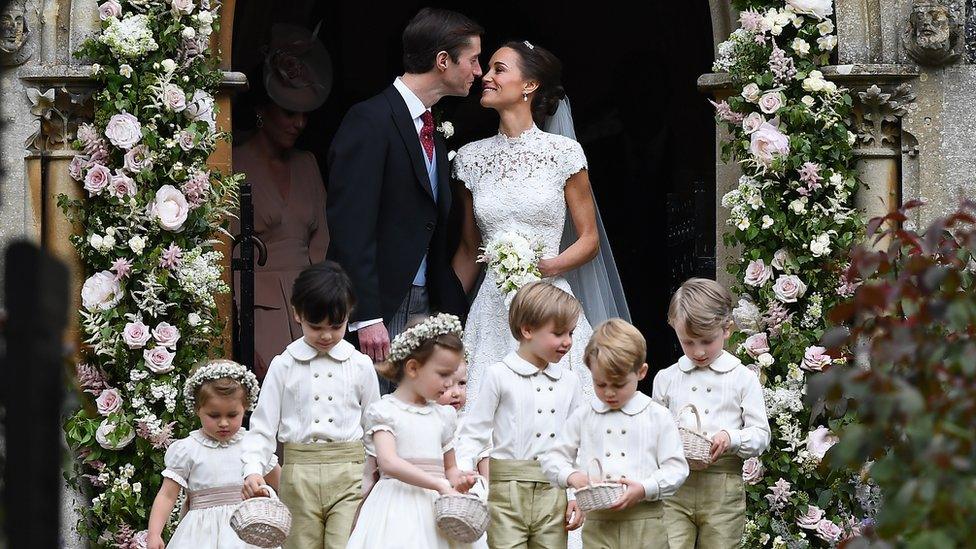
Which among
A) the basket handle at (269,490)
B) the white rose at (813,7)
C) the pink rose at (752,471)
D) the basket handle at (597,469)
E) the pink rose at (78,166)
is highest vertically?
the white rose at (813,7)

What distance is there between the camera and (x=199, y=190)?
678 centimetres

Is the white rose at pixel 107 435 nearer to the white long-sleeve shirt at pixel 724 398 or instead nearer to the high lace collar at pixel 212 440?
the high lace collar at pixel 212 440

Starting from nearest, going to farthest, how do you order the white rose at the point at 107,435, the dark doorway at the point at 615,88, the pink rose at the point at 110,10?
the white rose at the point at 107,435 < the pink rose at the point at 110,10 < the dark doorway at the point at 615,88

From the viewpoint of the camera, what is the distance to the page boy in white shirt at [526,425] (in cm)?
535

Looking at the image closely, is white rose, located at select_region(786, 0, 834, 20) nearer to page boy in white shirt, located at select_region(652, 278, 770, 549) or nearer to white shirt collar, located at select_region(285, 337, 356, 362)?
page boy in white shirt, located at select_region(652, 278, 770, 549)

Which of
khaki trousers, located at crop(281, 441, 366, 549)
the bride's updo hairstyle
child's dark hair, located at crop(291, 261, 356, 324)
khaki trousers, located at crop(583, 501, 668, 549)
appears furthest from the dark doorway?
khaki trousers, located at crop(583, 501, 668, 549)

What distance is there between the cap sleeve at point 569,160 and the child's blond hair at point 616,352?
1830 millimetres

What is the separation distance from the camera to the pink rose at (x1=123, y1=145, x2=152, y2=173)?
6707 mm

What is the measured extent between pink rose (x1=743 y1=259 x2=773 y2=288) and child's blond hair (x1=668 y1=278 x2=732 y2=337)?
1284 mm

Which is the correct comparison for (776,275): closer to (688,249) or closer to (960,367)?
(688,249)

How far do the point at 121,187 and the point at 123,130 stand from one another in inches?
9.2

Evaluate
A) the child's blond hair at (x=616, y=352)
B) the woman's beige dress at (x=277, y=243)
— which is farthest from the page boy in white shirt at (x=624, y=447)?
the woman's beige dress at (x=277, y=243)

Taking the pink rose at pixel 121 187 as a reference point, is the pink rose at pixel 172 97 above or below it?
above

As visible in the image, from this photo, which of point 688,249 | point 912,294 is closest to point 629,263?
point 688,249
